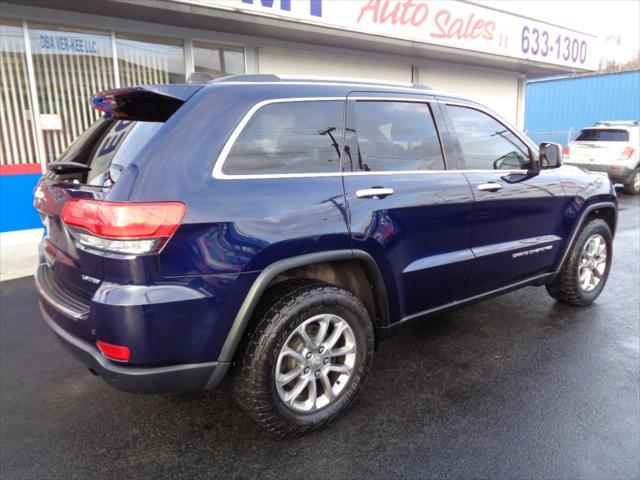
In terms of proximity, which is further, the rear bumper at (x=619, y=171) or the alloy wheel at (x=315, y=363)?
the rear bumper at (x=619, y=171)

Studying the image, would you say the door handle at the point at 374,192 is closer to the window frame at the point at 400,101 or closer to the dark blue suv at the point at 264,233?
the dark blue suv at the point at 264,233

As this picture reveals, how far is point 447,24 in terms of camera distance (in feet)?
32.8

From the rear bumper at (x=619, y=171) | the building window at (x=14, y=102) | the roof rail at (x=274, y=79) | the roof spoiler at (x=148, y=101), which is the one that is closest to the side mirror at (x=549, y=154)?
the roof rail at (x=274, y=79)

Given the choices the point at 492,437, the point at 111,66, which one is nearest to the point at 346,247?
the point at 492,437

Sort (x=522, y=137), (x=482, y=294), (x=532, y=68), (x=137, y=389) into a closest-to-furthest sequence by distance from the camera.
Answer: (x=137, y=389), (x=482, y=294), (x=522, y=137), (x=532, y=68)

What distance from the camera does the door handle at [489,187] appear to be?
322cm

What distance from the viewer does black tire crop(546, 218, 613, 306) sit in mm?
4074

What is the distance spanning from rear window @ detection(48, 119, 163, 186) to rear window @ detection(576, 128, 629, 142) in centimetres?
1282

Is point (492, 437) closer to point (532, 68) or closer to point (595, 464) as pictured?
point (595, 464)

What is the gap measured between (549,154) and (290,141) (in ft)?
7.49

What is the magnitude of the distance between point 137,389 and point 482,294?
7.86 feet

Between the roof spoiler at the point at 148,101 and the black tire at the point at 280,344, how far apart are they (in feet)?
3.45

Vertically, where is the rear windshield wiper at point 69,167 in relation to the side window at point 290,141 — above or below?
below

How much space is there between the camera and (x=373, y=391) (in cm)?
298
